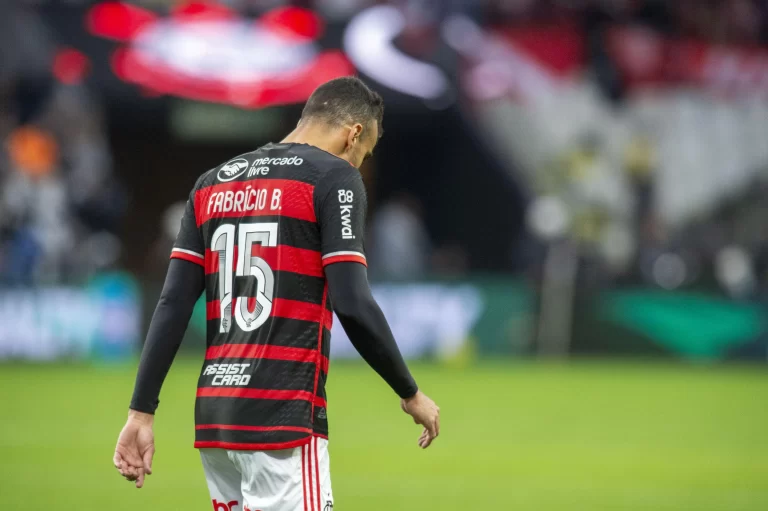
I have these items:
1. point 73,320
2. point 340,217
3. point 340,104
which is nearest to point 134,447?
point 340,217

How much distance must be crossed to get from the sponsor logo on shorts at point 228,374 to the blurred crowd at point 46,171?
15.9m

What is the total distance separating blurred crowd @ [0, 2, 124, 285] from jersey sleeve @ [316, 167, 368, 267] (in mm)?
16119

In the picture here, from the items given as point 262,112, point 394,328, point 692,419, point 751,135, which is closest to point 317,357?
point 692,419

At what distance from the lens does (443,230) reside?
1122 inches

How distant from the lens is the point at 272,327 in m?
4.09

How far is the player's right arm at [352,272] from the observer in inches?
158

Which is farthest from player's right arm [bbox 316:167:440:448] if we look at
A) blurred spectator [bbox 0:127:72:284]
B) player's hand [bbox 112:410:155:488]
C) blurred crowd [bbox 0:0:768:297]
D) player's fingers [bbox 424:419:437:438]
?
blurred crowd [bbox 0:0:768:297]

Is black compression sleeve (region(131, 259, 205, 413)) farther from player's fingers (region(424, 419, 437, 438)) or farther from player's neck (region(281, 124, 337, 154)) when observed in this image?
player's fingers (region(424, 419, 437, 438))

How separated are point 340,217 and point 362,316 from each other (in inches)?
13.7

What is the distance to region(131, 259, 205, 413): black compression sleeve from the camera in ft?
14.1

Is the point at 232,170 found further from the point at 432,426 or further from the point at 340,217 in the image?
the point at 432,426

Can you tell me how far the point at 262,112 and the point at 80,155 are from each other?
4944mm

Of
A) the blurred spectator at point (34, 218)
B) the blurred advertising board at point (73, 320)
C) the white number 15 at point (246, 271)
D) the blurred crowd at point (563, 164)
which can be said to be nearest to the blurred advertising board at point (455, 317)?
the blurred crowd at point (563, 164)

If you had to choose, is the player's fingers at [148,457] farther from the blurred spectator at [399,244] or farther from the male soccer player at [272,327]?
the blurred spectator at [399,244]
